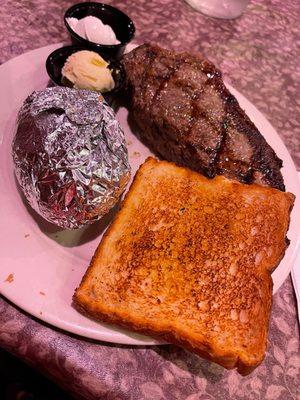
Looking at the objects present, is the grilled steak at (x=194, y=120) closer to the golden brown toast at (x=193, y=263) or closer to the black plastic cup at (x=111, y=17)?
the golden brown toast at (x=193, y=263)

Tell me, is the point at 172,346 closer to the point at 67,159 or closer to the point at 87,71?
the point at 67,159

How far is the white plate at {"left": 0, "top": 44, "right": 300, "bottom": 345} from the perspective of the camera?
1102 mm

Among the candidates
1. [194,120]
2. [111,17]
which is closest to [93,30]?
[111,17]

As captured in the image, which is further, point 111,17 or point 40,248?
point 111,17

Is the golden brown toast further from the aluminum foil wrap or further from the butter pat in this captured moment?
the butter pat

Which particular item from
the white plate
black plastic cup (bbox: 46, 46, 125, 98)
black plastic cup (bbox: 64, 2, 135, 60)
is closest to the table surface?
the white plate

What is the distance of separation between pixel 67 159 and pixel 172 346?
0.58 m

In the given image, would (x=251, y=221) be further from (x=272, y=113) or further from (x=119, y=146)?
(x=272, y=113)

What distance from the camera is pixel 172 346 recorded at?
47.3 inches

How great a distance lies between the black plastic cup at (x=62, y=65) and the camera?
1520 millimetres

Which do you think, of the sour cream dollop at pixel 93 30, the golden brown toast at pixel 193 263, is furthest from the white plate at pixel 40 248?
the sour cream dollop at pixel 93 30

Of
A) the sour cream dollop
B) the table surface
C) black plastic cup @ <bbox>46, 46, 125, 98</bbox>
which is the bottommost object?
the table surface

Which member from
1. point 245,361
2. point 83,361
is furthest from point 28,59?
point 245,361

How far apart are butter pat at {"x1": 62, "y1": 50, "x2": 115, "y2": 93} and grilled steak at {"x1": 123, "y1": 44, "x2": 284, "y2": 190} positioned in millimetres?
114
